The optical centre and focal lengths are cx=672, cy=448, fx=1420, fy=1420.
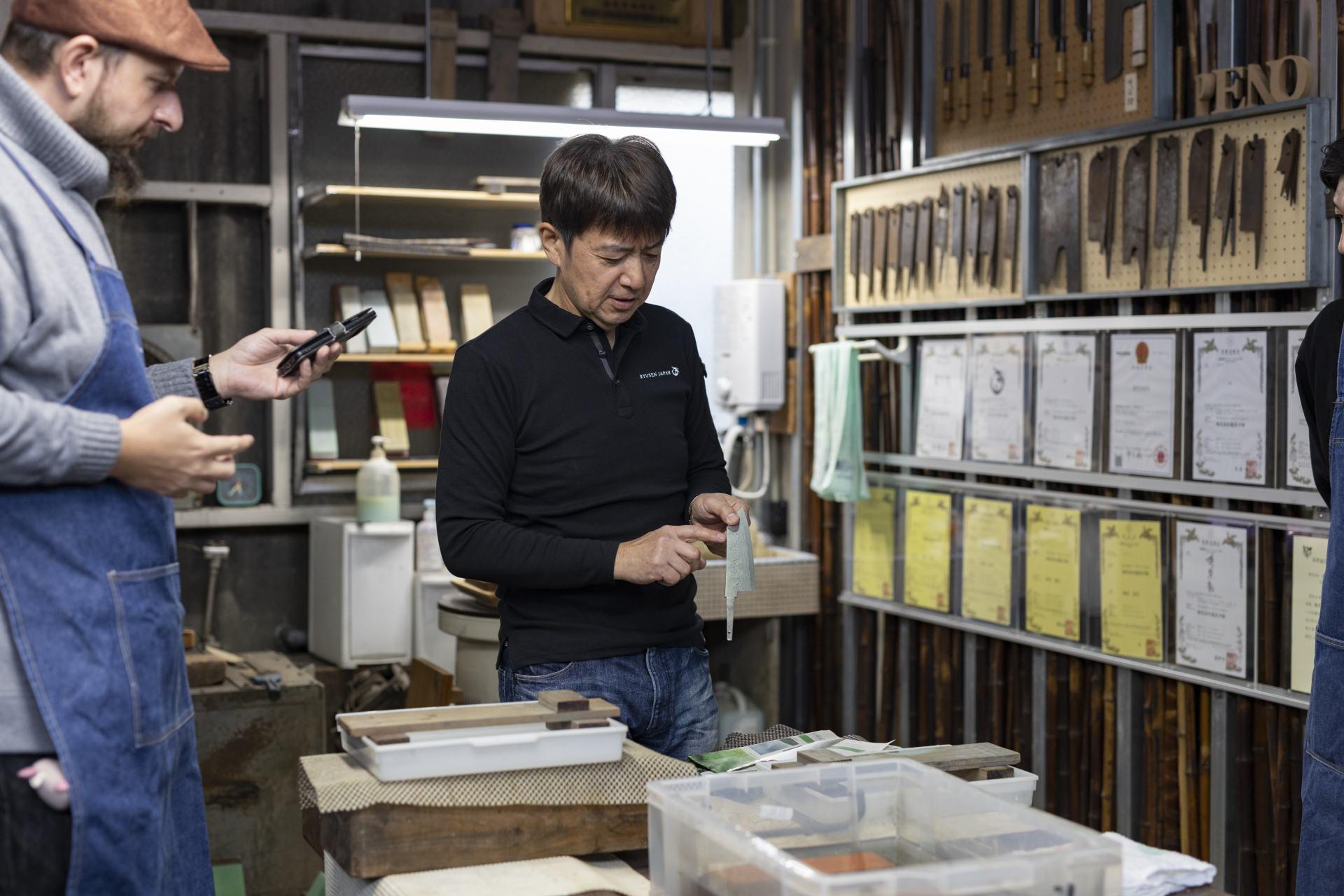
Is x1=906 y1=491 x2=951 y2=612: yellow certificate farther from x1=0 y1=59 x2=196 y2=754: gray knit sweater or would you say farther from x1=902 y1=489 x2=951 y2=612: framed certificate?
x1=0 y1=59 x2=196 y2=754: gray knit sweater

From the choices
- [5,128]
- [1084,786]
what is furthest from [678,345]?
[1084,786]

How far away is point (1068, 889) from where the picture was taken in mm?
1427

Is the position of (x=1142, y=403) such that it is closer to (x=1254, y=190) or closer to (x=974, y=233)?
(x=1254, y=190)

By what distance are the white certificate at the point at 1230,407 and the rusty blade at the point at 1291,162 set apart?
0.36 meters

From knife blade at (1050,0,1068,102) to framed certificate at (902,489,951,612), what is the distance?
1404 millimetres

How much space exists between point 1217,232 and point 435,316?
3.06m

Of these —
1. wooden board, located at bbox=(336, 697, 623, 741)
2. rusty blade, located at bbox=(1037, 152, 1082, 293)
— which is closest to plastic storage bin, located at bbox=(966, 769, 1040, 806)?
wooden board, located at bbox=(336, 697, 623, 741)

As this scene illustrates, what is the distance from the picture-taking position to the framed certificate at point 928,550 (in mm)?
4930

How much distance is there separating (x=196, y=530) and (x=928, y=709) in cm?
291

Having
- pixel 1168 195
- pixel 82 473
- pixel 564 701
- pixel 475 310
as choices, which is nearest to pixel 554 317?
pixel 564 701

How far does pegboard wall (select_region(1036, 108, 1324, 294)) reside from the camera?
3611 mm

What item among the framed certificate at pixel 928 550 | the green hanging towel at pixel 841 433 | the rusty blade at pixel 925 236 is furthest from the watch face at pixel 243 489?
the rusty blade at pixel 925 236

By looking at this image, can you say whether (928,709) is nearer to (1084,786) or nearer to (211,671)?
(1084,786)

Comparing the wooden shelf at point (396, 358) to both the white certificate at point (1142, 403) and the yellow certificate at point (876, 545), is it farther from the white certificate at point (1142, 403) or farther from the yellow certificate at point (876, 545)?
the white certificate at point (1142, 403)
